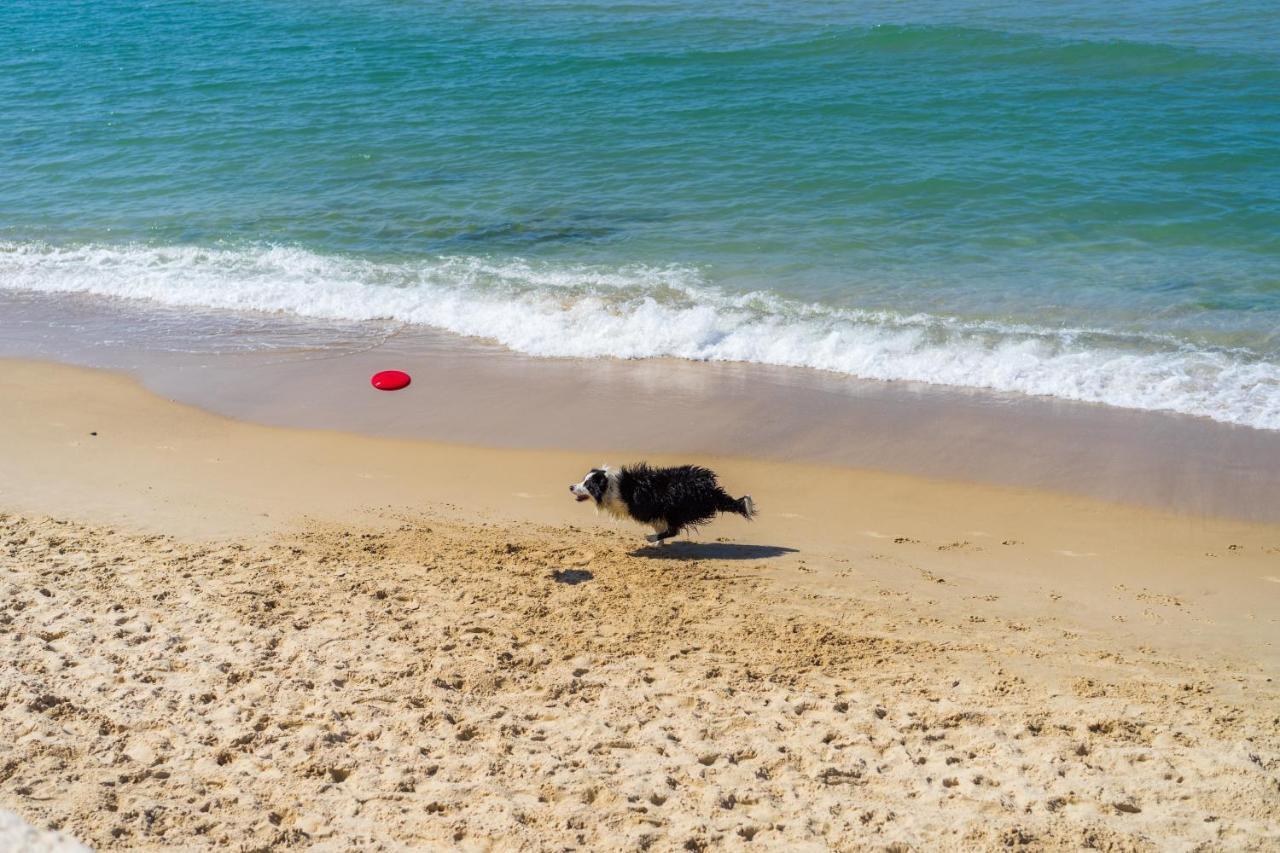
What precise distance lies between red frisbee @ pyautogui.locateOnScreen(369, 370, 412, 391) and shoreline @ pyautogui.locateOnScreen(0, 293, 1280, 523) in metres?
0.15

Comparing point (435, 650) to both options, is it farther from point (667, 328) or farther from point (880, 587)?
point (667, 328)

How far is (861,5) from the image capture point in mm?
26406

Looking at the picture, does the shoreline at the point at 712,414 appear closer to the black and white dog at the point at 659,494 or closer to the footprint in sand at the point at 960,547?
the footprint in sand at the point at 960,547

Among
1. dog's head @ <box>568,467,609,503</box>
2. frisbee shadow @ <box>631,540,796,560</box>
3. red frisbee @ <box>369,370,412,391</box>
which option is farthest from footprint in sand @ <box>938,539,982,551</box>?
red frisbee @ <box>369,370,412,391</box>

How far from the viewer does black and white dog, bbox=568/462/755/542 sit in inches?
337

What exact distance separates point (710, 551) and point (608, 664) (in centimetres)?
208

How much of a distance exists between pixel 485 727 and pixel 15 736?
2439mm

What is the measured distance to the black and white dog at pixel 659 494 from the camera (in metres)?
8.56

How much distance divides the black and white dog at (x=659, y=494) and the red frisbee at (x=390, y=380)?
4.26 metres

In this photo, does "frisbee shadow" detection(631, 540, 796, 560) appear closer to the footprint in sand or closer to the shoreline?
the footprint in sand

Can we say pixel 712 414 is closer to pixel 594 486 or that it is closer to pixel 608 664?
pixel 594 486

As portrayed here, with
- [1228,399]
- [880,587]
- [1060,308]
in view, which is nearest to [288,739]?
[880,587]

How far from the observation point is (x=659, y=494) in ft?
28.1

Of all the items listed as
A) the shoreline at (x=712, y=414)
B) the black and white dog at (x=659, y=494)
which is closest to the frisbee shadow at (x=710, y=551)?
the black and white dog at (x=659, y=494)
